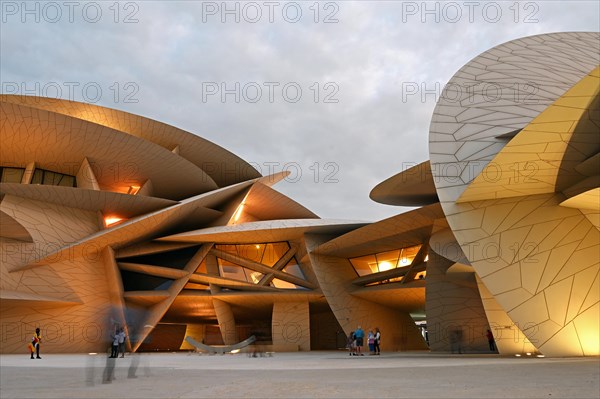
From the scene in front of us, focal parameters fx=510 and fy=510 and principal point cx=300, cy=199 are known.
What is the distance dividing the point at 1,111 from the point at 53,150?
12.8 feet

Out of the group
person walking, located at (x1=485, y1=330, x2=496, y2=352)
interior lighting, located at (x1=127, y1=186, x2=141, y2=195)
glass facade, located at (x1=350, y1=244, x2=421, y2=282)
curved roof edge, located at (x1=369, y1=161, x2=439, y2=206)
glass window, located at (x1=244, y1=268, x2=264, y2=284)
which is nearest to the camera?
person walking, located at (x1=485, y1=330, x2=496, y2=352)

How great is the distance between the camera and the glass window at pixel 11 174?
28.5 meters

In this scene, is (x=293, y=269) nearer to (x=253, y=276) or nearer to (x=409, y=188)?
(x=253, y=276)

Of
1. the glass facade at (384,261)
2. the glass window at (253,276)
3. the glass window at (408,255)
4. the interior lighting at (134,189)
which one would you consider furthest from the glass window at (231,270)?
the glass window at (408,255)

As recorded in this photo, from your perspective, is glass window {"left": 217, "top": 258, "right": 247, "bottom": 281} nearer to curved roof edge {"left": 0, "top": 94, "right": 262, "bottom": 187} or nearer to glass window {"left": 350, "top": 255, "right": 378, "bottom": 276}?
glass window {"left": 350, "top": 255, "right": 378, "bottom": 276}

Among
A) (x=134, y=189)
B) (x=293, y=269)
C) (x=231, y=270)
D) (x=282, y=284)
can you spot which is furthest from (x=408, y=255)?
(x=134, y=189)

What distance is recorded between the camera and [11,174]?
28.6 m

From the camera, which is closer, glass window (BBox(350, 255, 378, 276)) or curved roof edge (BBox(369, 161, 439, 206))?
curved roof edge (BBox(369, 161, 439, 206))

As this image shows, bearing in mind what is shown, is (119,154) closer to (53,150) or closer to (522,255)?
(53,150)

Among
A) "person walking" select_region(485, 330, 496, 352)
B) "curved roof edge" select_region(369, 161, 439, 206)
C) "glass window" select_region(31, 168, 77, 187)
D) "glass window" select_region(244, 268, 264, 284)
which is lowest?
"person walking" select_region(485, 330, 496, 352)

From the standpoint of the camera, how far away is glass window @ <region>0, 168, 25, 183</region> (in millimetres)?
28484

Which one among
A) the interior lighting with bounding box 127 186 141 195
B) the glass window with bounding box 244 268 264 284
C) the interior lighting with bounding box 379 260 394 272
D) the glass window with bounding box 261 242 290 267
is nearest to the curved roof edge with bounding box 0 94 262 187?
the interior lighting with bounding box 127 186 141 195

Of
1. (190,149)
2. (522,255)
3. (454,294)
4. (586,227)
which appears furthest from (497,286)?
(190,149)

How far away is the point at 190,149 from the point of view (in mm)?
34531
